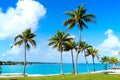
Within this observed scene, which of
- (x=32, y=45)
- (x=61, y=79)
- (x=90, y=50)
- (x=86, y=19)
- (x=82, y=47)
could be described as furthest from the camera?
(x=90, y=50)

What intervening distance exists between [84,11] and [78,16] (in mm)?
1640

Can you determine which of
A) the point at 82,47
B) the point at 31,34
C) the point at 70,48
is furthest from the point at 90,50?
the point at 31,34

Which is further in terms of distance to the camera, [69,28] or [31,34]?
[31,34]

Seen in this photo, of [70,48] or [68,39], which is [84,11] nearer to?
[68,39]

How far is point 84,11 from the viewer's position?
55.4 metres

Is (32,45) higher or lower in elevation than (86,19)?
lower

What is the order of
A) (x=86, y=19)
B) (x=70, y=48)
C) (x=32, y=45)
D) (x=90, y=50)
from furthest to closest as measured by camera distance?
1. (x=90, y=50)
2. (x=70, y=48)
3. (x=32, y=45)
4. (x=86, y=19)

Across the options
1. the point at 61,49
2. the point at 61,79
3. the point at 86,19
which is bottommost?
the point at 61,79

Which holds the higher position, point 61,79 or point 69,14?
point 69,14

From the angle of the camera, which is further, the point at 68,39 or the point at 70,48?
the point at 70,48

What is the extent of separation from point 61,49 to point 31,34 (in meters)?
12.1

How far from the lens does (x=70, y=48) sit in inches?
3113

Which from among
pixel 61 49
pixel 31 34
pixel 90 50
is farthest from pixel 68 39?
pixel 90 50

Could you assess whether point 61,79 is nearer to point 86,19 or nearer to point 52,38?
point 86,19
